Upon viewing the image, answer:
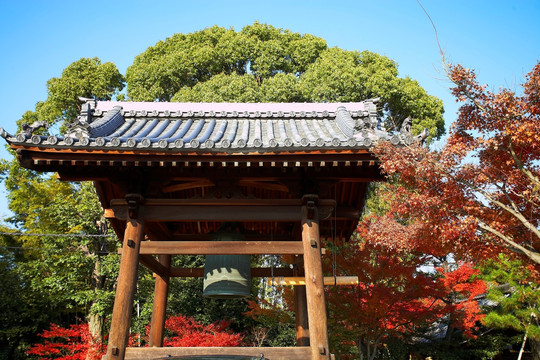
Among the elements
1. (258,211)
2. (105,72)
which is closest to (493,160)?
(258,211)

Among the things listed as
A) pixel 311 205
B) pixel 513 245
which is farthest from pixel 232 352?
pixel 513 245

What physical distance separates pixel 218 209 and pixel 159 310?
289 centimetres

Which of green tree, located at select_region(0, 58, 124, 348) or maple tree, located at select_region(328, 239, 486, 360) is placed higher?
green tree, located at select_region(0, 58, 124, 348)

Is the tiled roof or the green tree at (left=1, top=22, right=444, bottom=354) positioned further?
the green tree at (left=1, top=22, right=444, bottom=354)

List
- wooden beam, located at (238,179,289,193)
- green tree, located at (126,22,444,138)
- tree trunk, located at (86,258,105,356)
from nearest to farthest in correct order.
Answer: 1. wooden beam, located at (238,179,289,193)
2. tree trunk, located at (86,258,105,356)
3. green tree, located at (126,22,444,138)

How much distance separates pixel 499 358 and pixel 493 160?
647 inches

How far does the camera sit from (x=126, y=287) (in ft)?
16.9

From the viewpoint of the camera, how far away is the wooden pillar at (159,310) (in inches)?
Result: 283

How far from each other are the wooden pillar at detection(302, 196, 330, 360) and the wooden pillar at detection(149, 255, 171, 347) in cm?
339

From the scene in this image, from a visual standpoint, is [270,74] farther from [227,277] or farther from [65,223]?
[227,277]

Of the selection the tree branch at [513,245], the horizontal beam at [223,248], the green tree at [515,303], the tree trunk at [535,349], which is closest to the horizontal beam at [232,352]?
the horizontal beam at [223,248]

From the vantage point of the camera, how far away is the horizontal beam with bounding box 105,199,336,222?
220 inches

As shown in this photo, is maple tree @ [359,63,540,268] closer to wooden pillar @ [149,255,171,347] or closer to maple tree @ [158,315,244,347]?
wooden pillar @ [149,255,171,347]

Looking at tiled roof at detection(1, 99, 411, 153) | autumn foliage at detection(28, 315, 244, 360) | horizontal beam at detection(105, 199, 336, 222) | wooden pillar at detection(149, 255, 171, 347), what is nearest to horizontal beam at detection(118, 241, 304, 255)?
horizontal beam at detection(105, 199, 336, 222)
